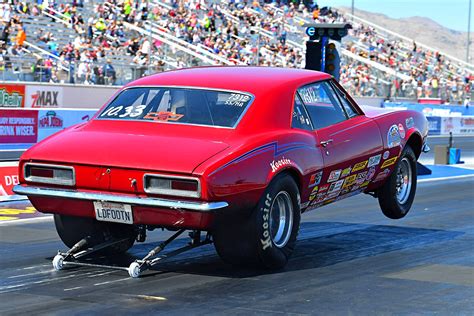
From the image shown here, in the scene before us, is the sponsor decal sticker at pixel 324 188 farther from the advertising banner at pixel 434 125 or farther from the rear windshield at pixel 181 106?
the advertising banner at pixel 434 125

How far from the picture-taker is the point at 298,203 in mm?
7555

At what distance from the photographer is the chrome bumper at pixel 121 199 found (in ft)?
21.4

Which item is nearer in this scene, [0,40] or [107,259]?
[107,259]

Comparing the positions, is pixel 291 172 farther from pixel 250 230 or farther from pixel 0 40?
pixel 0 40

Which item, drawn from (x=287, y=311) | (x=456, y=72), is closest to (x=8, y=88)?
(x=287, y=311)

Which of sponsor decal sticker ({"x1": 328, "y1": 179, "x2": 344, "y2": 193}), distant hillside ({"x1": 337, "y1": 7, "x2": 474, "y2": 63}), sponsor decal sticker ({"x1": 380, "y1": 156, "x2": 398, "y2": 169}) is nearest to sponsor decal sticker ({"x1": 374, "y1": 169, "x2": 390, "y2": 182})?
sponsor decal sticker ({"x1": 380, "y1": 156, "x2": 398, "y2": 169})

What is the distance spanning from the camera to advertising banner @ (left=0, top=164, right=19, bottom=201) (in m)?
13.2

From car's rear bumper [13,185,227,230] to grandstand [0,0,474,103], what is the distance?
1996cm

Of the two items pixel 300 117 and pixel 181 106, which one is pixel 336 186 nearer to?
pixel 300 117

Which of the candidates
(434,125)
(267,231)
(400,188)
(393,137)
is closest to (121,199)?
(267,231)

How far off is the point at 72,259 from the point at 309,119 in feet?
7.80

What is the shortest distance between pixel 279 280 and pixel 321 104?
208 centimetres

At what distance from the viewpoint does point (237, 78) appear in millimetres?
7969

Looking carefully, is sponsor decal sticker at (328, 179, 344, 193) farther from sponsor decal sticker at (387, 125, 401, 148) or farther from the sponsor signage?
the sponsor signage
